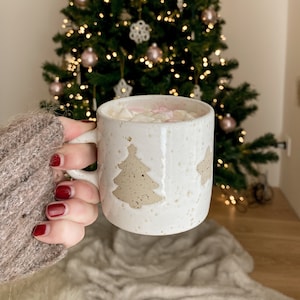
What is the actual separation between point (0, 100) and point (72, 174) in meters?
1.62

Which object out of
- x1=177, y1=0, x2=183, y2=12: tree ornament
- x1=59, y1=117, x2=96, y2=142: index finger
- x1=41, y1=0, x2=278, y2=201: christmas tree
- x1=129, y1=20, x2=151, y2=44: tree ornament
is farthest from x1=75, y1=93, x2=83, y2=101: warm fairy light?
x1=59, y1=117, x2=96, y2=142: index finger

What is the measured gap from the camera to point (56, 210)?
0.58m

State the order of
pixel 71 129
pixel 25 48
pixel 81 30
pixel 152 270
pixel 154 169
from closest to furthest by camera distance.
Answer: pixel 154 169 → pixel 71 129 → pixel 152 270 → pixel 81 30 → pixel 25 48

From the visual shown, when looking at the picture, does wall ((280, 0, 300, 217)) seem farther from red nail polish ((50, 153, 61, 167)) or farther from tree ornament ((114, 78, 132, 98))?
red nail polish ((50, 153, 61, 167))

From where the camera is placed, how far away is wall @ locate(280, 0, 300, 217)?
176 centimetres

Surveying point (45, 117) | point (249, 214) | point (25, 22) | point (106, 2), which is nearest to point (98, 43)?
point (106, 2)

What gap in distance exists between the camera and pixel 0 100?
6.89 ft

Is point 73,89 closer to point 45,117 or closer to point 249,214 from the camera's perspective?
point 249,214

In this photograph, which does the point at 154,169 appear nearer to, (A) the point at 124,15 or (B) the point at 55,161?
(B) the point at 55,161

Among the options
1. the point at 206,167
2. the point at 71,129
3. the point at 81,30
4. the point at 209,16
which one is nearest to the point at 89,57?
the point at 81,30

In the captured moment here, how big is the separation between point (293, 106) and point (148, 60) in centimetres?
65

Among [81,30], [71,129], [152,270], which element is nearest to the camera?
[71,129]

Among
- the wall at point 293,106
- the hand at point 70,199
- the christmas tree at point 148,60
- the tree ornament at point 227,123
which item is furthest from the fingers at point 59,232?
the wall at point 293,106

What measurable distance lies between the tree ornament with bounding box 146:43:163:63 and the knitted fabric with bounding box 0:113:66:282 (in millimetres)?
878
